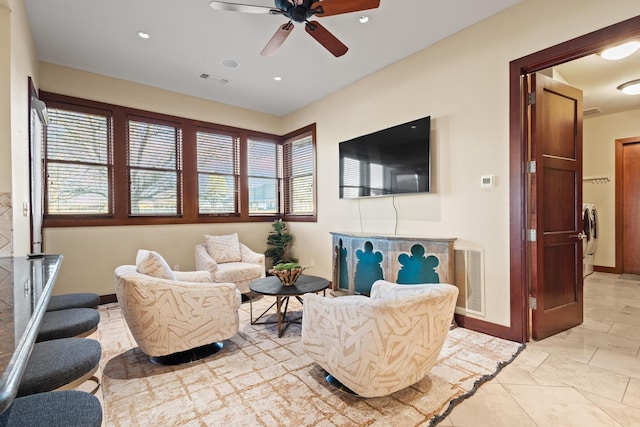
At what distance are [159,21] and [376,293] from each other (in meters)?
3.28

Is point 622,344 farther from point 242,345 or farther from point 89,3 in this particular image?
point 89,3

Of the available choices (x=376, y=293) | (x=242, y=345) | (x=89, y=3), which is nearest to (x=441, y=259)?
(x=376, y=293)

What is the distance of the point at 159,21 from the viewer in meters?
3.06

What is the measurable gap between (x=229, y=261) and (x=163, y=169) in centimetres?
174

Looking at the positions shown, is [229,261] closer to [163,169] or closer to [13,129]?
[163,169]

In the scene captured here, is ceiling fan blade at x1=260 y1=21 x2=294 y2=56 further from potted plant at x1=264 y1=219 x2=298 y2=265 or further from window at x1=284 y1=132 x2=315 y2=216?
potted plant at x1=264 y1=219 x2=298 y2=265

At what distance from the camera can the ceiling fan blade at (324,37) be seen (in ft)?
8.43

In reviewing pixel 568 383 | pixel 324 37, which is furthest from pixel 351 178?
pixel 568 383

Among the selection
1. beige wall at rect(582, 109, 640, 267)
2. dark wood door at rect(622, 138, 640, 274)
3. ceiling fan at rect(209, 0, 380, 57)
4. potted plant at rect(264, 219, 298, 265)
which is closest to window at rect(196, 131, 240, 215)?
potted plant at rect(264, 219, 298, 265)

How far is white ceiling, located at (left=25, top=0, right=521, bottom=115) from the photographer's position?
2.89m

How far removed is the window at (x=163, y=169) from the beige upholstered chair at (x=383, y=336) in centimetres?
352

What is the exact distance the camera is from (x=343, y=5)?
7.64ft

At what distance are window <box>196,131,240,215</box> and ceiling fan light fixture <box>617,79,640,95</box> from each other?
584 centimetres

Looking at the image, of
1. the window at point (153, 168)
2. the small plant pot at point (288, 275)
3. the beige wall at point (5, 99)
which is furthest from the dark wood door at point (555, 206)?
Result: the window at point (153, 168)
